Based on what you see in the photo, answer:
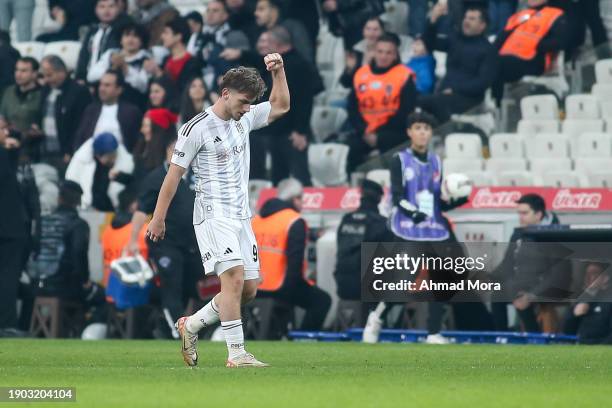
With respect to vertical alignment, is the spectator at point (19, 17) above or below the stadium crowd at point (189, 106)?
above

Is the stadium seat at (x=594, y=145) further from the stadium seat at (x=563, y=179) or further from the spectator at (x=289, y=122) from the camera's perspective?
the spectator at (x=289, y=122)

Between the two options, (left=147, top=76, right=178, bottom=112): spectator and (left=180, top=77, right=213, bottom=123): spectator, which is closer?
(left=180, top=77, right=213, bottom=123): spectator

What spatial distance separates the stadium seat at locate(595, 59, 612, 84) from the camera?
20.4m

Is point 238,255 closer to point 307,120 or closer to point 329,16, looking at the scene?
point 307,120

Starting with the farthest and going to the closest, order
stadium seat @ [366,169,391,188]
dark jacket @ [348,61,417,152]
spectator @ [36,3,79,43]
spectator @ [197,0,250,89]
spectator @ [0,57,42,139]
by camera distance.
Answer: spectator @ [36,3,79,43]
spectator @ [0,57,42,139]
spectator @ [197,0,250,89]
dark jacket @ [348,61,417,152]
stadium seat @ [366,169,391,188]

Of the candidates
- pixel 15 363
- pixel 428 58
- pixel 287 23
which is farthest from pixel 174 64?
pixel 15 363

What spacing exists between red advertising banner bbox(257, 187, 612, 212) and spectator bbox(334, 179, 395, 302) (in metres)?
1.11

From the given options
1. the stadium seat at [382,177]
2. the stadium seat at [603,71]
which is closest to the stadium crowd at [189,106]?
the stadium seat at [603,71]

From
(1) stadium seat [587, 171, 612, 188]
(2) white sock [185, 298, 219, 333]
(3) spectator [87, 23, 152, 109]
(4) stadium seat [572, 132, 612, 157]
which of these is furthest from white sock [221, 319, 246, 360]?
(3) spectator [87, 23, 152, 109]

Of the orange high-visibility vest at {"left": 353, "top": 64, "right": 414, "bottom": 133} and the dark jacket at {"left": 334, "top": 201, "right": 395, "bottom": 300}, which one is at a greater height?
the orange high-visibility vest at {"left": 353, "top": 64, "right": 414, "bottom": 133}

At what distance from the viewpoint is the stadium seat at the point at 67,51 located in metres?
26.4

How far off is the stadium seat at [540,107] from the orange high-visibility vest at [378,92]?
1.45 m

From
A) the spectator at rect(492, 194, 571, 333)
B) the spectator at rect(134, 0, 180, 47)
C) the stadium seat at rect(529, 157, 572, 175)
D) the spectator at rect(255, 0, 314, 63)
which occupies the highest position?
the spectator at rect(134, 0, 180, 47)

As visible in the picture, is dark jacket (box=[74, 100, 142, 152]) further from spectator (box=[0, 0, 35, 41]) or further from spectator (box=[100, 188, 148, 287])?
spectator (box=[0, 0, 35, 41])
